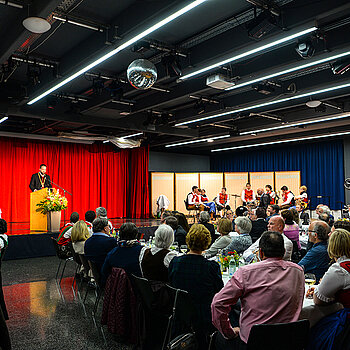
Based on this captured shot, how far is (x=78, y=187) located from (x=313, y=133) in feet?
30.4

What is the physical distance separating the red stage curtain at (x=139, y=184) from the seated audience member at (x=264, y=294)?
1286 centimetres

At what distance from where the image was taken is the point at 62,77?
608cm

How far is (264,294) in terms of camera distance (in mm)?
2062

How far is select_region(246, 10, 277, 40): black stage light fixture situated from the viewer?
13.7ft

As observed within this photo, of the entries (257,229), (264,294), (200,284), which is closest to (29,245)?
(257,229)

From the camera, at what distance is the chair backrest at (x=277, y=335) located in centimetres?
192

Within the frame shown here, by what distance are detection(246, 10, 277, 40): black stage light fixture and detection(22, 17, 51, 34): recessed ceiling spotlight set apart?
7.92ft

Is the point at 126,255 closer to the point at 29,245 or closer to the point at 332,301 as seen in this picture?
the point at 332,301

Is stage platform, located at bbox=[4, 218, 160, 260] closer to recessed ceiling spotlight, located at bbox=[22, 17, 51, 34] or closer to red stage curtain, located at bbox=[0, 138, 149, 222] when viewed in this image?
red stage curtain, located at bbox=[0, 138, 149, 222]

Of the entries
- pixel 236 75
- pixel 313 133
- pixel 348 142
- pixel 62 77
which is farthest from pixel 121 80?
pixel 348 142

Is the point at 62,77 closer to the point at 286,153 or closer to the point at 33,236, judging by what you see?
the point at 33,236

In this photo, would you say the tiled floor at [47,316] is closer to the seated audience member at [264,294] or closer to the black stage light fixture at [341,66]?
the seated audience member at [264,294]

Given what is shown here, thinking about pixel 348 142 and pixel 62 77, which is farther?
pixel 348 142

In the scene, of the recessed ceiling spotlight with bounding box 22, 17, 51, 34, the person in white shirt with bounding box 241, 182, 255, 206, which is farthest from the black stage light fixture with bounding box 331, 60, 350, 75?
the person in white shirt with bounding box 241, 182, 255, 206
